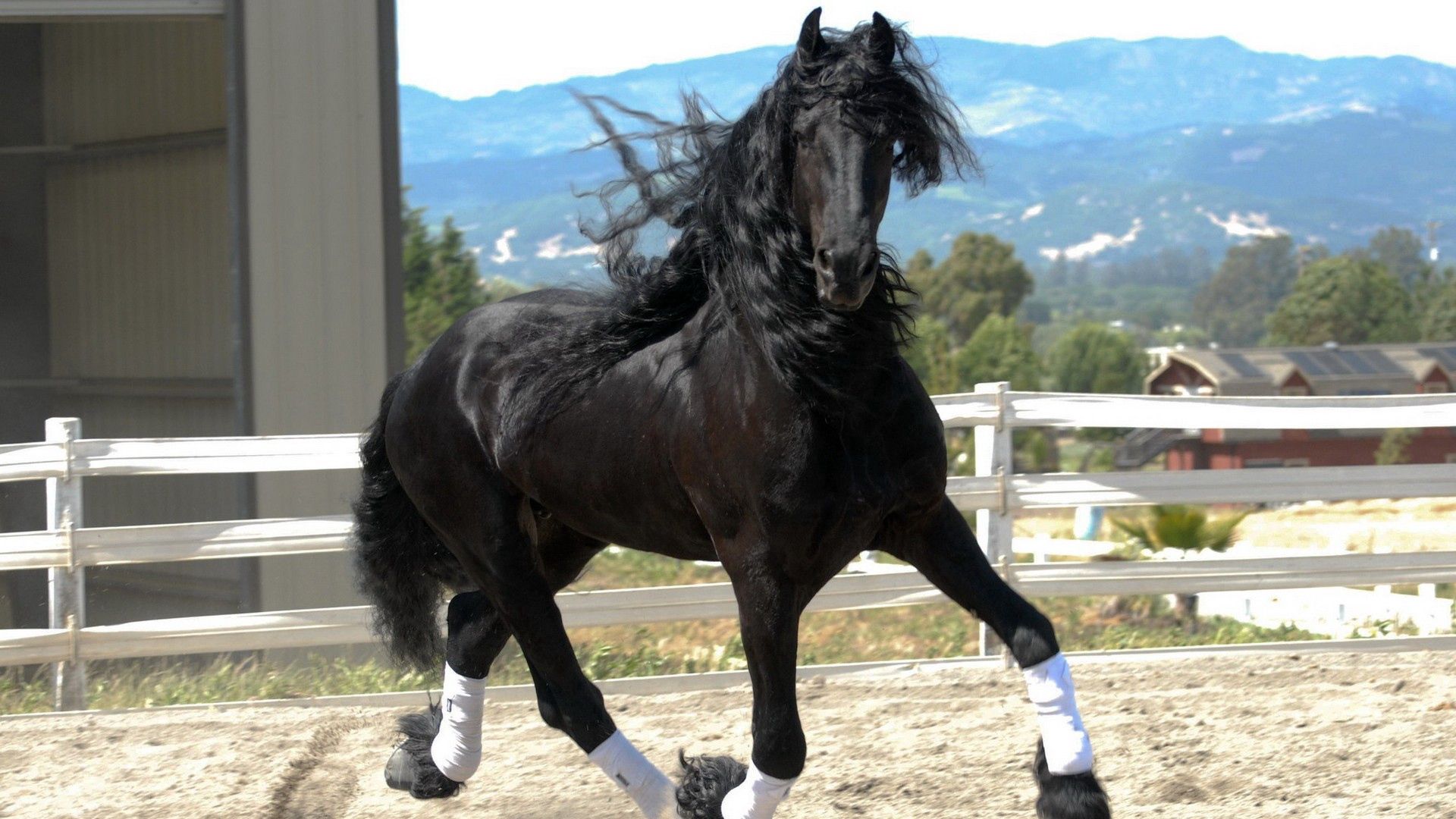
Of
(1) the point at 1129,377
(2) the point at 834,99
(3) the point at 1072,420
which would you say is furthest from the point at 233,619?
(1) the point at 1129,377

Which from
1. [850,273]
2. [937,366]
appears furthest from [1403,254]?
[850,273]

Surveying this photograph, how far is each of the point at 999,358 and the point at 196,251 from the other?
81002mm

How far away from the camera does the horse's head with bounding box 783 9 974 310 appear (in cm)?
274

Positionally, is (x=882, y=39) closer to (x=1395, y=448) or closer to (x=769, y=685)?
(x=769, y=685)

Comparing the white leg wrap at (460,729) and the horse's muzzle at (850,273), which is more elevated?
the horse's muzzle at (850,273)

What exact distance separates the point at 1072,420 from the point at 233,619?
3.95 m

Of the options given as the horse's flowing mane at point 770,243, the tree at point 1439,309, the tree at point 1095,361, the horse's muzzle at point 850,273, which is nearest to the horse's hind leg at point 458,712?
the horse's flowing mane at point 770,243

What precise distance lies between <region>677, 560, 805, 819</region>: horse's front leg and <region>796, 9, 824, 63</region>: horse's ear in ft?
3.80

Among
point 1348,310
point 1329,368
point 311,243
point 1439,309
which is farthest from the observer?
point 1348,310

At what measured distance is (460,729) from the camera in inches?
161

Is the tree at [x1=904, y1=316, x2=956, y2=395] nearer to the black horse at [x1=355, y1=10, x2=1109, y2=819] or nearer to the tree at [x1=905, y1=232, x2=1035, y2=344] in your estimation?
the tree at [x1=905, y1=232, x2=1035, y2=344]

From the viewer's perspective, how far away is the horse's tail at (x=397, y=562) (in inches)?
178

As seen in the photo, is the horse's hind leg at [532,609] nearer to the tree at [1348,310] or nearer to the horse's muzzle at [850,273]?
the horse's muzzle at [850,273]

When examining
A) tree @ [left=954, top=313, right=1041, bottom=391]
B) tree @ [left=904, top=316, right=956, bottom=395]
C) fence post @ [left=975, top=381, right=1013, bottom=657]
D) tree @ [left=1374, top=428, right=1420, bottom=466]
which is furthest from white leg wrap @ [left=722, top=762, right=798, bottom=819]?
tree @ [left=954, top=313, right=1041, bottom=391]
